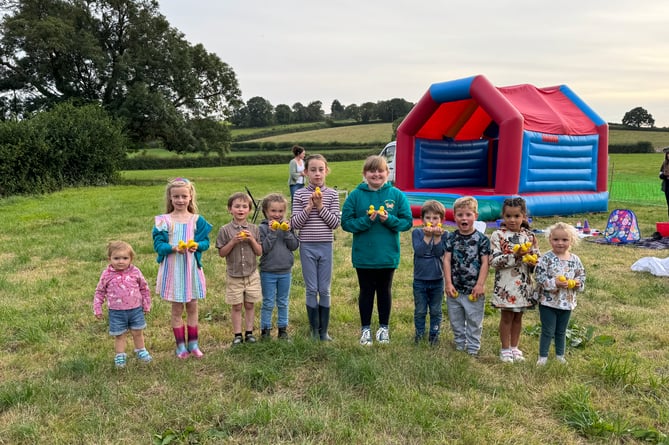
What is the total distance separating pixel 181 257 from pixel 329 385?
159 cm

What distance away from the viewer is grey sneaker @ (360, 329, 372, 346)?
4376mm

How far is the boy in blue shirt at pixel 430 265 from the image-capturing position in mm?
4289

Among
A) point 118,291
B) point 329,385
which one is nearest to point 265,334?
point 329,385

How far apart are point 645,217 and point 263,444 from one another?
1259 cm

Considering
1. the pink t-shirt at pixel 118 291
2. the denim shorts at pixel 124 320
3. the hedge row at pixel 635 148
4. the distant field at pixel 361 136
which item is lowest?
the denim shorts at pixel 124 320

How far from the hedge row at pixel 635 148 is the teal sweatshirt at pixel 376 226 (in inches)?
1864

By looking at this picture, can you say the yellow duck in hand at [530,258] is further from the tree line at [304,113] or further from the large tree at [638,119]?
the tree line at [304,113]

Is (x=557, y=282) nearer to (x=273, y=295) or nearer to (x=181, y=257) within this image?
(x=273, y=295)

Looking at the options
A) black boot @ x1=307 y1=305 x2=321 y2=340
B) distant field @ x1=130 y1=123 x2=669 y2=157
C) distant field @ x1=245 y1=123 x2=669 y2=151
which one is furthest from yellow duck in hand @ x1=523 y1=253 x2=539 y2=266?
distant field @ x1=245 y1=123 x2=669 y2=151

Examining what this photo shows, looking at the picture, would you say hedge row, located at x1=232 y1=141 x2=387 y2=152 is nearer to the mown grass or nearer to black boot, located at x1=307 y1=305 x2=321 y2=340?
the mown grass

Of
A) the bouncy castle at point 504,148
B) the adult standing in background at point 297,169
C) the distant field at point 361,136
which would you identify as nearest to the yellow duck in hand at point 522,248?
the bouncy castle at point 504,148

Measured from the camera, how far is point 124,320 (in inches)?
157

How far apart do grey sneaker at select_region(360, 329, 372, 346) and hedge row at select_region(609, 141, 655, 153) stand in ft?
156

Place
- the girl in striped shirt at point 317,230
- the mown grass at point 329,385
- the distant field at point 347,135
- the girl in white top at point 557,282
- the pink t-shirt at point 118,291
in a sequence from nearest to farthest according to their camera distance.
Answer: the mown grass at point 329,385
the girl in white top at point 557,282
the pink t-shirt at point 118,291
the girl in striped shirt at point 317,230
the distant field at point 347,135
